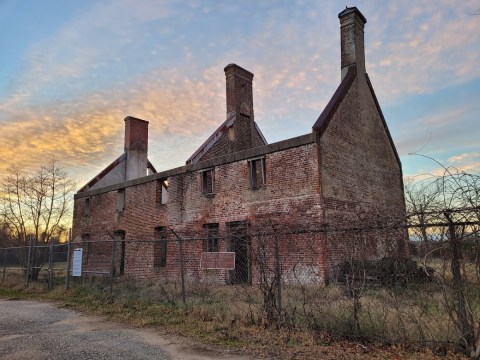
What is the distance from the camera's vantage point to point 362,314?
6.55 meters

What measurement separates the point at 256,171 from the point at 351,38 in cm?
819

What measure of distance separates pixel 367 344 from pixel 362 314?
0.66m

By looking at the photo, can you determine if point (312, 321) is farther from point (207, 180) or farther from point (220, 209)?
point (207, 180)

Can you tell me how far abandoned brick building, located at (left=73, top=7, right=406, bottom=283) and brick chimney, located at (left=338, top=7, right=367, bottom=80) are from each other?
5cm

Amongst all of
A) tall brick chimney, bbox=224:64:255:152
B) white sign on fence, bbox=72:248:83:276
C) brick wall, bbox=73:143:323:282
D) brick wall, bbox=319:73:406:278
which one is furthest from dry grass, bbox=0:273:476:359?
tall brick chimney, bbox=224:64:255:152

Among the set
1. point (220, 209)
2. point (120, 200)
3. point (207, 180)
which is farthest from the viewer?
point (120, 200)

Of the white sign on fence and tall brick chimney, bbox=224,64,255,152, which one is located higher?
tall brick chimney, bbox=224,64,255,152

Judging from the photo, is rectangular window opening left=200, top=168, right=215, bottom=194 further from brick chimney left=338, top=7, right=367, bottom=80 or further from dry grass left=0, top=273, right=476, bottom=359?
brick chimney left=338, top=7, right=367, bottom=80

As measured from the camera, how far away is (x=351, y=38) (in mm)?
17703

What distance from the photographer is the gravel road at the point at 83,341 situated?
240 inches

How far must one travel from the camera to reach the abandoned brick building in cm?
1323

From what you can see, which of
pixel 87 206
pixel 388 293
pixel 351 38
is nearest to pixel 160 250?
pixel 87 206

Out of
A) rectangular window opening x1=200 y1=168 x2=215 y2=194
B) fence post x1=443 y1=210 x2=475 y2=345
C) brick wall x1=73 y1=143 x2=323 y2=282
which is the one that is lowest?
fence post x1=443 y1=210 x2=475 y2=345

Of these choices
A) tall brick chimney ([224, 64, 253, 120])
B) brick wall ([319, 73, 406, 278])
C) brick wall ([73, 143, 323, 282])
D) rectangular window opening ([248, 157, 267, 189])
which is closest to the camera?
brick wall ([73, 143, 323, 282])
